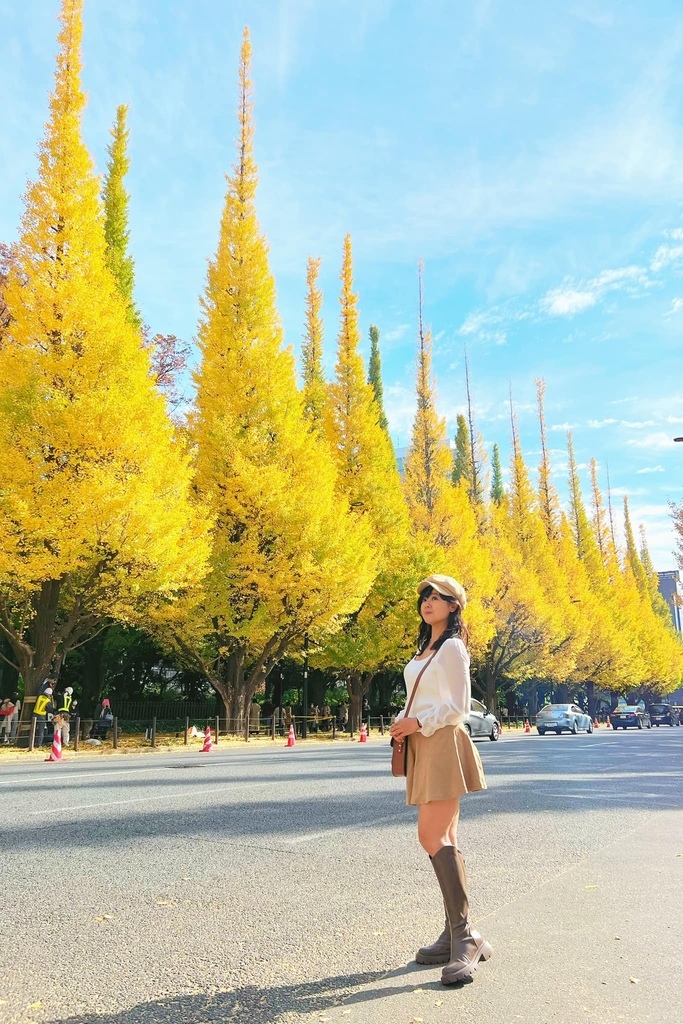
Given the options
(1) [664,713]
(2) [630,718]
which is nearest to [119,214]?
(2) [630,718]

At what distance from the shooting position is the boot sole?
318cm

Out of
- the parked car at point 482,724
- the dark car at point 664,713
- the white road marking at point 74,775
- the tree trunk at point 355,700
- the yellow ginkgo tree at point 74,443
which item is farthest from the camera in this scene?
the dark car at point 664,713

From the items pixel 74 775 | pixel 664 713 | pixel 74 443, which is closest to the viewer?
pixel 74 775

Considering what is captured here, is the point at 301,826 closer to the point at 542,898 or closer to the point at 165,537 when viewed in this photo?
the point at 542,898

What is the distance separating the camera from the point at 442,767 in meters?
A: 3.30

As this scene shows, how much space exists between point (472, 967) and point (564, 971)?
1.46 ft

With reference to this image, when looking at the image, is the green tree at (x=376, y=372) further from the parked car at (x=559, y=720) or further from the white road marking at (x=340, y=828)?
the white road marking at (x=340, y=828)

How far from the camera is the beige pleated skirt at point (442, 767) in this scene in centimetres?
328

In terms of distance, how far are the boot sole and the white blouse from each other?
990 mm

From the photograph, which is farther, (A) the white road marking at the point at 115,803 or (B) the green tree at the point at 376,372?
(B) the green tree at the point at 376,372

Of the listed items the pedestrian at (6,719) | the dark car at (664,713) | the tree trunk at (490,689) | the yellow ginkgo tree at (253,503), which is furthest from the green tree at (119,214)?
the dark car at (664,713)

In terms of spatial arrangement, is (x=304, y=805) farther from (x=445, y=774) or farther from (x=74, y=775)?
(x=445, y=774)

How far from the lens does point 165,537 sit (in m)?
18.6

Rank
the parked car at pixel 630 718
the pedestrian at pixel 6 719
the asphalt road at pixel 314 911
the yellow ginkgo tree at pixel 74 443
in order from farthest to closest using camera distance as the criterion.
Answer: the parked car at pixel 630 718, the pedestrian at pixel 6 719, the yellow ginkgo tree at pixel 74 443, the asphalt road at pixel 314 911
